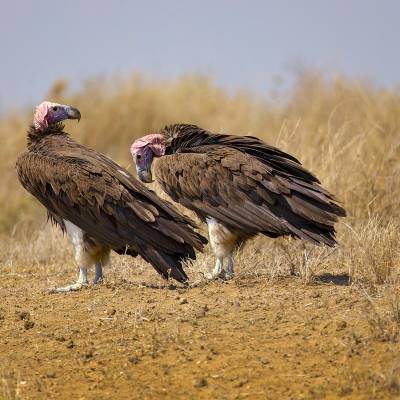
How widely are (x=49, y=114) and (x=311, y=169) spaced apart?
133 inches

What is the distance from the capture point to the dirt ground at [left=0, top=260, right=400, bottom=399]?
5523 mm

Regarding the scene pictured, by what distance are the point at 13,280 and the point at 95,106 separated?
42.0 feet

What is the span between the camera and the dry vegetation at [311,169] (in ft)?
22.7

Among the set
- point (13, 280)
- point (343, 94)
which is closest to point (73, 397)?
point (13, 280)

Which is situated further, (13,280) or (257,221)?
(13,280)

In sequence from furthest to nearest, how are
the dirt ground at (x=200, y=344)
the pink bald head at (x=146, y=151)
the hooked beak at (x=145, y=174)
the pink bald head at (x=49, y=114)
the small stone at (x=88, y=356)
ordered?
the hooked beak at (x=145, y=174), the pink bald head at (x=146, y=151), the pink bald head at (x=49, y=114), the small stone at (x=88, y=356), the dirt ground at (x=200, y=344)

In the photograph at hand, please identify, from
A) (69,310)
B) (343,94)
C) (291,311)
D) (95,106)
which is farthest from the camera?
(95,106)

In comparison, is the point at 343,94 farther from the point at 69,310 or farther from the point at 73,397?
the point at 73,397

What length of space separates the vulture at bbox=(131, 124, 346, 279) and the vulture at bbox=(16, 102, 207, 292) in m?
0.47

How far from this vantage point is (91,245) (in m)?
8.20

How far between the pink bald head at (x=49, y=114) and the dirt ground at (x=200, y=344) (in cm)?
180

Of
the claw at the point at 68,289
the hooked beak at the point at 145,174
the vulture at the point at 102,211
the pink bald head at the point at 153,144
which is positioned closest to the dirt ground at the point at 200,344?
the claw at the point at 68,289

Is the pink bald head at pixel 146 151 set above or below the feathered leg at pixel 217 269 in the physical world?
above

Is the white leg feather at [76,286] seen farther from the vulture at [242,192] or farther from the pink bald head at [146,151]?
the pink bald head at [146,151]
